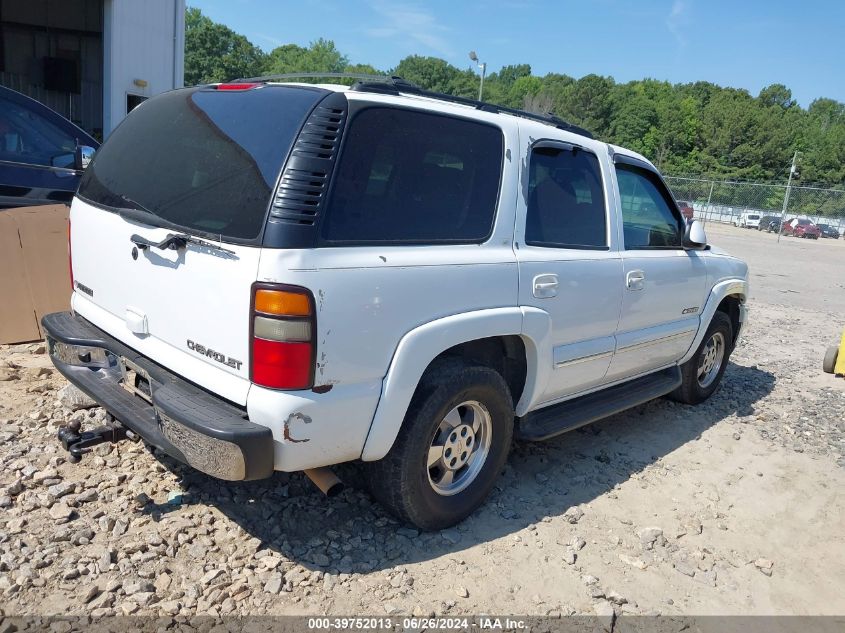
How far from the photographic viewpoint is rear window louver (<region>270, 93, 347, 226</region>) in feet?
7.73

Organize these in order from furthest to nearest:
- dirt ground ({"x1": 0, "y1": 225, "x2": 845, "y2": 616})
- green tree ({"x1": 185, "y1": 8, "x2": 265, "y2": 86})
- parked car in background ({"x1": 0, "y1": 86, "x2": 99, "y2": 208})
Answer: green tree ({"x1": 185, "y1": 8, "x2": 265, "y2": 86}) < parked car in background ({"x1": 0, "y1": 86, "x2": 99, "y2": 208}) < dirt ground ({"x1": 0, "y1": 225, "x2": 845, "y2": 616})

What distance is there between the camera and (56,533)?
2848 millimetres

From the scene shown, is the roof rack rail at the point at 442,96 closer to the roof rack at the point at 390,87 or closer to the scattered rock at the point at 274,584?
the roof rack at the point at 390,87

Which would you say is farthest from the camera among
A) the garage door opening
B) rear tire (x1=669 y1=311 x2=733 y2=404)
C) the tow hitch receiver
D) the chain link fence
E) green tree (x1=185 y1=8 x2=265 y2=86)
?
green tree (x1=185 y1=8 x2=265 y2=86)

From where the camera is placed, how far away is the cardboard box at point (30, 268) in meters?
4.84

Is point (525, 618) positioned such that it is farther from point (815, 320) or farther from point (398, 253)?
point (815, 320)

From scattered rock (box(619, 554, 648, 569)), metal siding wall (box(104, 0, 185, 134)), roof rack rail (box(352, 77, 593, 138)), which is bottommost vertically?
scattered rock (box(619, 554, 648, 569))

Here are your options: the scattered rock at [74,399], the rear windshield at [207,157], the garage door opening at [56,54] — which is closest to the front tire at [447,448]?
the rear windshield at [207,157]

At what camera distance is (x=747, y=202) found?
3850cm

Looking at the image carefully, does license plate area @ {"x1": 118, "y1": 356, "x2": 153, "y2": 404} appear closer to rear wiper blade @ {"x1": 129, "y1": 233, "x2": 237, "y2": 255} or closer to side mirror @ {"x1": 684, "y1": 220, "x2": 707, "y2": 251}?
rear wiper blade @ {"x1": 129, "y1": 233, "x2": 237, "y2": 255}

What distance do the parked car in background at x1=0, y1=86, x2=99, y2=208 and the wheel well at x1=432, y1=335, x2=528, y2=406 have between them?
3515 millimetres

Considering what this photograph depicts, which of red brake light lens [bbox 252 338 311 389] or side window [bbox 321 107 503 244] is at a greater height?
side window [bbox 321 107 503 244]

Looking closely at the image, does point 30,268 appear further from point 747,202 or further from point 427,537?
point 747,202

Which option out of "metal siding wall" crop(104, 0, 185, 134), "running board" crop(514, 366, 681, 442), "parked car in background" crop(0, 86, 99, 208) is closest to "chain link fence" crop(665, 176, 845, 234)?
"metal siding wall" crop(104, 0, 185, 134)
